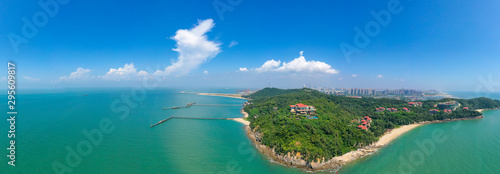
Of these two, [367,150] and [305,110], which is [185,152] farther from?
[305,110]

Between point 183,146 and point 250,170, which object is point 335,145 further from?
point 183,146

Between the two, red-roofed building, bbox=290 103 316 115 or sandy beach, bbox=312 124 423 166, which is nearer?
sandy beach, bbox=312 124 423 166

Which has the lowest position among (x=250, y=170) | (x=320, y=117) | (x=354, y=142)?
(x=250, y=170)

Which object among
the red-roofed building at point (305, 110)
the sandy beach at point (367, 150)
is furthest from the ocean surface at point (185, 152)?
the red-roofed building at point (305, 110)

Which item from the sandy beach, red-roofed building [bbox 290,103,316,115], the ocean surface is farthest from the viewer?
red-roofed building [bbox 290,103,316,115]

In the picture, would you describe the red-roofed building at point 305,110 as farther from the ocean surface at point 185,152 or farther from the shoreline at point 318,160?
the ocean surface at point 185,152

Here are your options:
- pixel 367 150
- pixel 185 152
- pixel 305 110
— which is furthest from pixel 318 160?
pixel 305 110

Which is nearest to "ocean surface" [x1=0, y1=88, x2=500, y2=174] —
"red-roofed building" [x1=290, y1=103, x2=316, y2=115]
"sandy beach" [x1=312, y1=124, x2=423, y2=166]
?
"sandy beach" [x1=312, y1=124, x2=423, y2=166]

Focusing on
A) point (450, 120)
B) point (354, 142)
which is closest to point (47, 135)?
point (354, 142)

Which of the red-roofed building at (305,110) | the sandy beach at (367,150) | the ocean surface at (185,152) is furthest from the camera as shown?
the red-roofed building at (305,110)

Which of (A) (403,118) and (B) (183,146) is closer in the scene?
(B) (183,146)

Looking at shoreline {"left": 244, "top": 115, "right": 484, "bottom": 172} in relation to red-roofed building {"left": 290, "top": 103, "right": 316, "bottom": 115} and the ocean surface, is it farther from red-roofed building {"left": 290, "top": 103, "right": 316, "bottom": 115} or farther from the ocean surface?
red-roofed building {"left": 290, "top": 103, "right": 316, "bottom": 115}
